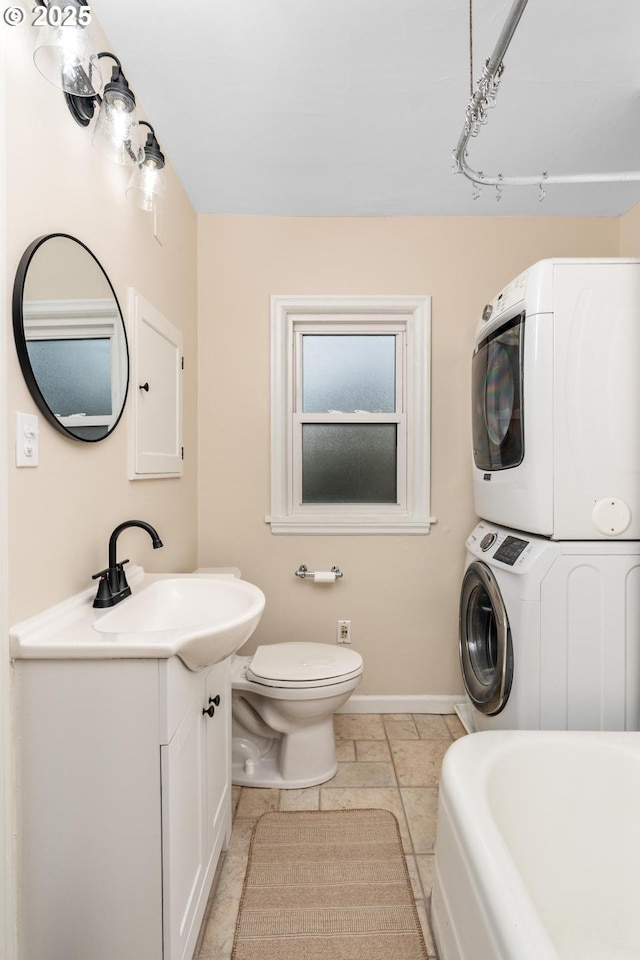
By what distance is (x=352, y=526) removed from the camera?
2.45 meters

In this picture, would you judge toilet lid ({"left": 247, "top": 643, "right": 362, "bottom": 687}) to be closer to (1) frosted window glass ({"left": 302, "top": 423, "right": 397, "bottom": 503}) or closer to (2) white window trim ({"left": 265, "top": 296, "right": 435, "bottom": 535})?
(2) white window trim ({"left": 265, "top": 296, "right": 435, "bottom": 535})

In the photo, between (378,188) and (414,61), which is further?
(378,188)

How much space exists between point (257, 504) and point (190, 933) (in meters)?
1.63

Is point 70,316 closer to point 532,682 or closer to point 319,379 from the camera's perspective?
point 319,379

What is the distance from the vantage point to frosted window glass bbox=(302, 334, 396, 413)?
8.34 feet

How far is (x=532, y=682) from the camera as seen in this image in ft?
5.07

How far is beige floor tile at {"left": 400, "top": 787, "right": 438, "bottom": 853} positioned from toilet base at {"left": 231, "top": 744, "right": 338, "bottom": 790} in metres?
0.31

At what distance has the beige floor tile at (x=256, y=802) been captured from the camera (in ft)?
5.74

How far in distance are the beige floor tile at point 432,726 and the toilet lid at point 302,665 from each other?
0.62 metres

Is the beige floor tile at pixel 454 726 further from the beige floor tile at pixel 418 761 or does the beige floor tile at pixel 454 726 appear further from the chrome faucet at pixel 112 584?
the chrome faucet at pixel 112 584

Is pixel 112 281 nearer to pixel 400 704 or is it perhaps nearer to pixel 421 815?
pixel 421 815

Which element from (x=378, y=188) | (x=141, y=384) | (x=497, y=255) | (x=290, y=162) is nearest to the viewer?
(x=141, y=384)

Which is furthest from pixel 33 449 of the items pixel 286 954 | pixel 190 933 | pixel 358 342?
pixel 358 342

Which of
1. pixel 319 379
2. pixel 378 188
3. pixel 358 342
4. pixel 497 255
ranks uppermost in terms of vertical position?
pixel 378 188
